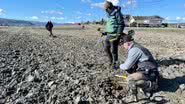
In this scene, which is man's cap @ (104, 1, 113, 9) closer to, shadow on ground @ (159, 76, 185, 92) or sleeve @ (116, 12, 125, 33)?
sleeve @ (116, 12, 125, 33)

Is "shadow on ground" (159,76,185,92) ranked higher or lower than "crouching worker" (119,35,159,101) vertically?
lower

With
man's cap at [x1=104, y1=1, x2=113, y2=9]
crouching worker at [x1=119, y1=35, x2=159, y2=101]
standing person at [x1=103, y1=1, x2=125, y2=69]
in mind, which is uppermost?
man's cap at [x1=104, y1=1, x2=113, y2=9]

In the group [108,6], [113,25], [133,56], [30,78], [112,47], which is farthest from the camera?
[112,47]

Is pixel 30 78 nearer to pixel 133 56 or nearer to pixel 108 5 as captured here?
pixel 108 5

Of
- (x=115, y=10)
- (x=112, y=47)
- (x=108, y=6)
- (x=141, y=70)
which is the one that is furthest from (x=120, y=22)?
(x=141, y=70)

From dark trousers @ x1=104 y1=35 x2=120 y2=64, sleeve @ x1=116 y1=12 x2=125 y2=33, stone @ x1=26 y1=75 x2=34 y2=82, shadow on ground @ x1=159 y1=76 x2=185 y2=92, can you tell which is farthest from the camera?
dark trousers @ x1=104 y1=35 x2=120 y2=64

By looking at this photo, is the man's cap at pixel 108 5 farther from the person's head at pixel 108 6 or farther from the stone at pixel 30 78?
the stone at pixel 30 78

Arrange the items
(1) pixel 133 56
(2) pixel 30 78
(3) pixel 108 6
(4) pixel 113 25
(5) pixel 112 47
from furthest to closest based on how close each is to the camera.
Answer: (5) pixel 112 47 < (4) pixel 113 25 < (3) pixel 108 6 < (2) pixel 30 78 < (1) pixel 133 56

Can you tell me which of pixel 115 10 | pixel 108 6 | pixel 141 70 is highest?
pixel 108 6

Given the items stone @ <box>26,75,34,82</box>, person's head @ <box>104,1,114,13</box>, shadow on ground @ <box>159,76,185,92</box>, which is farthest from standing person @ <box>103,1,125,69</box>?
stone @ <box>26,75,34,82</box>

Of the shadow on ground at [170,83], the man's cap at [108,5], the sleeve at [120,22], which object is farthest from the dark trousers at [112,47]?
the shadow on ground at [170,83]

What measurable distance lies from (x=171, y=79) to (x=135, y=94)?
1964 mm

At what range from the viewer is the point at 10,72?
10.9 metres

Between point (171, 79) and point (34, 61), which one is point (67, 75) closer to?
point (171, 79)
